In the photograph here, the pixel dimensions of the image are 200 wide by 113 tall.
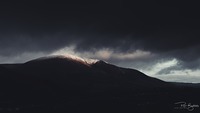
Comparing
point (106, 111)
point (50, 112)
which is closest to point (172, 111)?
point (106, 111)

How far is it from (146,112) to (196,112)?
18.8 metres

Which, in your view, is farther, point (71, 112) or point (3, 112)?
point (3, 112)

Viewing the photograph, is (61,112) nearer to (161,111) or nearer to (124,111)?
(124,111)

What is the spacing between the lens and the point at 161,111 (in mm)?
146875

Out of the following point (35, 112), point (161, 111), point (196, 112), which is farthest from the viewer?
point (35, 112)

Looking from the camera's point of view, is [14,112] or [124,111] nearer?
[124,111]

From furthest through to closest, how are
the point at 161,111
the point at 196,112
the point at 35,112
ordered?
the point at 35,112
the point at 161,111
the point at 196,112

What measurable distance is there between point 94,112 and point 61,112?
45.9 feet

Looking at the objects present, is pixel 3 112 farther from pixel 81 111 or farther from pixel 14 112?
pixel 81 111

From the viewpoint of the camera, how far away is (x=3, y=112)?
166125 millimetres

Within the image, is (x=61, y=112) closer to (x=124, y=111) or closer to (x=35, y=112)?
(x=35, y=112)

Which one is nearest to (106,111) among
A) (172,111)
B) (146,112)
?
(146,112)

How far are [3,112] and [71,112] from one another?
1265 inches

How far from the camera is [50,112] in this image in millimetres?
156000
